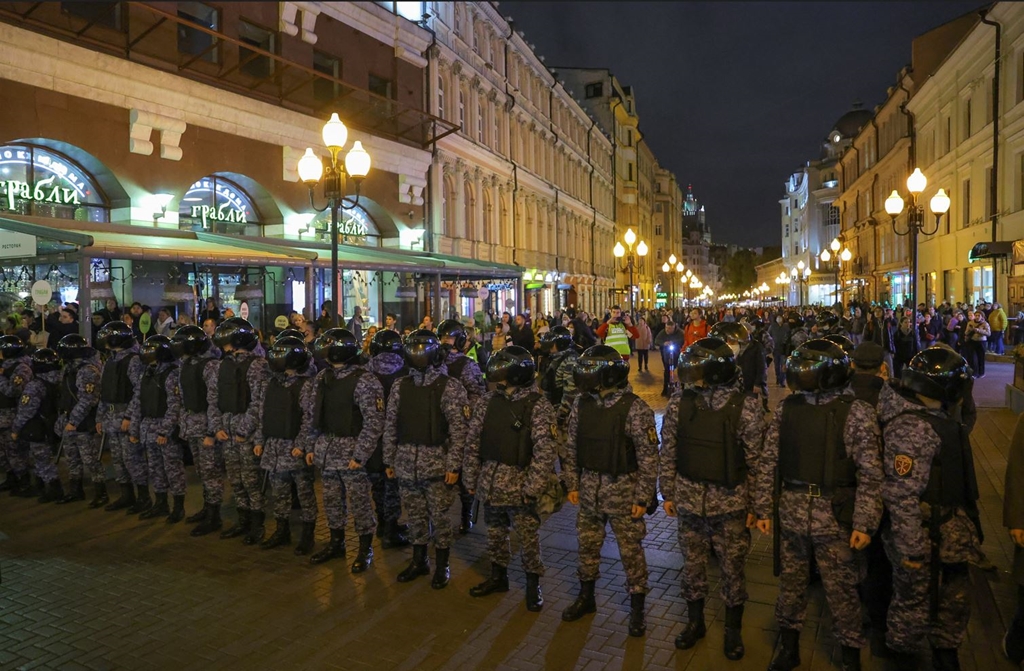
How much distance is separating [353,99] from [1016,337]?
2120 centimetres

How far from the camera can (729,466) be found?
16.1ft

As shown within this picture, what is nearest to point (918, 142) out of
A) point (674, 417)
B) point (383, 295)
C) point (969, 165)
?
point (969, 165)

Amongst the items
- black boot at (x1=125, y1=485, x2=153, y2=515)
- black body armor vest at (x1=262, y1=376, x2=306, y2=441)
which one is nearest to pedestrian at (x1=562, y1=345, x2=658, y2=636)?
black body armor vest at (x1=262, y1=376, x2=306, y2=441)

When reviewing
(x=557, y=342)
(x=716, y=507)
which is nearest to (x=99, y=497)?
(x=557, y=342)

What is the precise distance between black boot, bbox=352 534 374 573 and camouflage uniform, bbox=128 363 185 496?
8.93 ft

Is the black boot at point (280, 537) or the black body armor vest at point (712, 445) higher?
the black body armor vest at point (712, 445)

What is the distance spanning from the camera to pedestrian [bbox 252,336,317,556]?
7078 millimetres

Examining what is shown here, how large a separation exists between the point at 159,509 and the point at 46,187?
10895 mm

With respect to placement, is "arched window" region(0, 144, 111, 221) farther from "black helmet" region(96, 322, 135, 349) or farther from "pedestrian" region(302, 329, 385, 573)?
"pedestrian" region(302, 329, 385, 573)

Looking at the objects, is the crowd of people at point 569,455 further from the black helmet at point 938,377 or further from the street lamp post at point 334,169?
the street lamp post at point 334,169

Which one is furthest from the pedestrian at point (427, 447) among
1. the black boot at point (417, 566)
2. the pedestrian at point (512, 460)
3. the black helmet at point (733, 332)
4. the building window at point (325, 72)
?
the building window at point (325, 72)

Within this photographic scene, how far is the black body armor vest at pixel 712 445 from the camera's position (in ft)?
16.1

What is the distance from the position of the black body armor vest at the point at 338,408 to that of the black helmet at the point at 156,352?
252 cm

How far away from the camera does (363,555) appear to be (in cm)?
668
